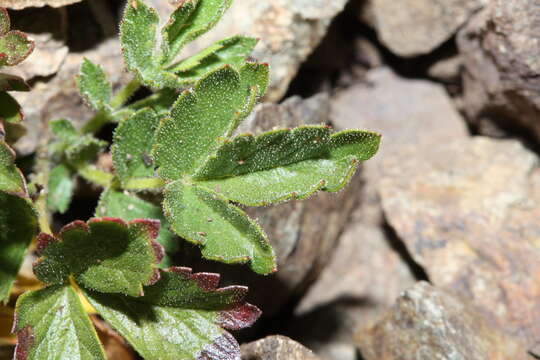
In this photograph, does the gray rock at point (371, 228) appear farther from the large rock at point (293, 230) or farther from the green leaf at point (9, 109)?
the green leaf at point (9, 109)

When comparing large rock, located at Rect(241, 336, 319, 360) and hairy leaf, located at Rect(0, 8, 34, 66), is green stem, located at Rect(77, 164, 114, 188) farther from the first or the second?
large rock, located at Rect(241, 336, 319, 360)

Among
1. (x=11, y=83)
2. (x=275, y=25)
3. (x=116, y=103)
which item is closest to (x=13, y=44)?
(x=11, y=83)

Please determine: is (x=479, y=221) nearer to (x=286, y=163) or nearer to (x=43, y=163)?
(x=286, y=163)

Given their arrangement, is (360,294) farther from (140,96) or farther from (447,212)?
(140,96)

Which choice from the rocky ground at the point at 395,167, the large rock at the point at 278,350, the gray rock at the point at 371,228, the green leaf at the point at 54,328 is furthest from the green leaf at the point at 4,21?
the gray rock at the point at 371,228

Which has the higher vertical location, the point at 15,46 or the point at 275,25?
the point at 15,46

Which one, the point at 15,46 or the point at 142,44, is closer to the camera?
the point at 15,46
